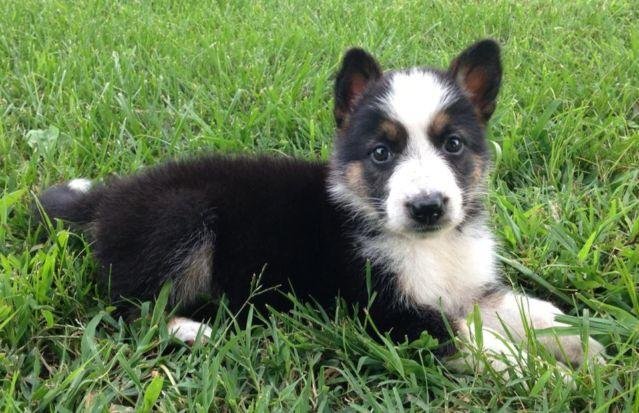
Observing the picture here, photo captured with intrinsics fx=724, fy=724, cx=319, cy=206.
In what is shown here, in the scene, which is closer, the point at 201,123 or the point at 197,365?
the point at 197,365

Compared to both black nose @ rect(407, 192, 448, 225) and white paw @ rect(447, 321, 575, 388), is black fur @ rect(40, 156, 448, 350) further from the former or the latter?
black nose @ rect(407, 192, 448, 225)

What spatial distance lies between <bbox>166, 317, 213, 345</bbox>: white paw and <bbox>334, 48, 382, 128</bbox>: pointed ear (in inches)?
48.1

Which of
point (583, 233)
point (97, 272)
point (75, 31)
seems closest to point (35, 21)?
point (75, 31)

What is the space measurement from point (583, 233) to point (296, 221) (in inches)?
57.9

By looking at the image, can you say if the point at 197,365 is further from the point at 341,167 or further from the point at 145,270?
the point at 341,167

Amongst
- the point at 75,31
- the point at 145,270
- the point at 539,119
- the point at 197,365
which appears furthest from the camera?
the point at 75,31

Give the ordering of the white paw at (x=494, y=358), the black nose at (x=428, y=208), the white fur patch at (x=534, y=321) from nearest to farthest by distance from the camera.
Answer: the white paw at (x=494, y=358) → the white fur patch at (x=534, y=321) → the black nose at (x=428, y=208)

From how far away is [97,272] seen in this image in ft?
11.4

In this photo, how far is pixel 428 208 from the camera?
3.05 metres

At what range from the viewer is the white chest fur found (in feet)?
10.9

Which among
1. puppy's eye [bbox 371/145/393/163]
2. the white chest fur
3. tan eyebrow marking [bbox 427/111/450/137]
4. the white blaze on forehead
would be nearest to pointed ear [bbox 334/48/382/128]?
the white blaze on forehead

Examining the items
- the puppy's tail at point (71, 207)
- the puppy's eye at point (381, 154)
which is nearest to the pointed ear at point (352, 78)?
the puppy's eye at point (381, 154)

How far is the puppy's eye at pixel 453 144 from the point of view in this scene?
3.32m

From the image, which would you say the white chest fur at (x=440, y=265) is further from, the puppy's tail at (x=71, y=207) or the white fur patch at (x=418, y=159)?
the puppy's tail at (x=71, y=207)
